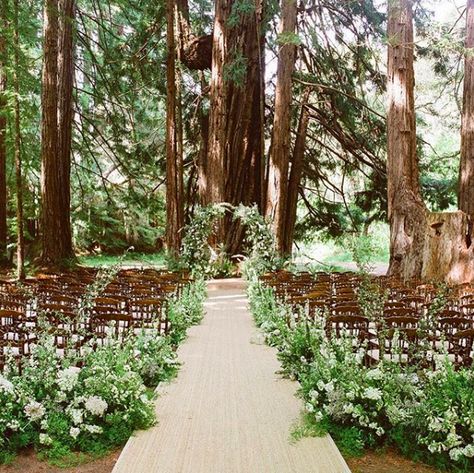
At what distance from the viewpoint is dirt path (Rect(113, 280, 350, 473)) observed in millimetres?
4402

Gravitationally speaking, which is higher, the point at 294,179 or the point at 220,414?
the point at 294,179

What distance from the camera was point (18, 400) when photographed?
487 centimetres

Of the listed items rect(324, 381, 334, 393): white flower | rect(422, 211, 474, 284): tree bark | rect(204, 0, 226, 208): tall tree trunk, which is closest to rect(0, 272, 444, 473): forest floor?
rect(324, 381, 334, 393): white flower

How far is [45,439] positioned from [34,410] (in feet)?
0.87

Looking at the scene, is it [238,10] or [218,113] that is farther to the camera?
[218,113]

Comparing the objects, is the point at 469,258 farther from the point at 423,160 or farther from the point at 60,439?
the point at 60,439

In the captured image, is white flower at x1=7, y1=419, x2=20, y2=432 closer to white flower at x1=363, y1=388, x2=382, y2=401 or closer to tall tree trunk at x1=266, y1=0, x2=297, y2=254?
white flower at x1=363, y1=388, x2=382, y2=401

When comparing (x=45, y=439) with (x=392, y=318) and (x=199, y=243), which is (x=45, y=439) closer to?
(x=392, y=318)

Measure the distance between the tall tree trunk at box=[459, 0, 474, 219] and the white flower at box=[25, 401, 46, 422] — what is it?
13.9m

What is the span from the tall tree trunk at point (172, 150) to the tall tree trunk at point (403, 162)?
6.81m

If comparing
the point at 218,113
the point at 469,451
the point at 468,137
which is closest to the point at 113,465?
the point at 469,451

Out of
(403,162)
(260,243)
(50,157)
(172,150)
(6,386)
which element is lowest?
(6,386)

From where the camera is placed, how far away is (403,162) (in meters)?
15.6

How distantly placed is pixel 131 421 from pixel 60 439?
57cm
